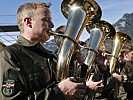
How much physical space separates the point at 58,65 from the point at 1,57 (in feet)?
2.11

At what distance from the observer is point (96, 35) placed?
18.3 ft

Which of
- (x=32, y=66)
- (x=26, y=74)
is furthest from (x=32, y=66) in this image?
(x=26, y=74)

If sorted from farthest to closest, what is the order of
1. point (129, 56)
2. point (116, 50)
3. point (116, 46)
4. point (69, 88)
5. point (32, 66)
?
point (129, 56) < point (116, 46) < point (116, 50) < point (32, 66) < point (69, 88)

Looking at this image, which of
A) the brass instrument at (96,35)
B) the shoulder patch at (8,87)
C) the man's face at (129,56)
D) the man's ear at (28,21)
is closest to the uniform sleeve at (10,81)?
the shoulder patch at (8,87)

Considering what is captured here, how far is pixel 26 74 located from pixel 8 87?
28cm

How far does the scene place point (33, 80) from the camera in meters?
3.10

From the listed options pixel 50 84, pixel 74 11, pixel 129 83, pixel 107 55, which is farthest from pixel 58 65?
pixel 129 83

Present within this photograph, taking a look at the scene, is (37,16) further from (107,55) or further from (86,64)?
(107,55)

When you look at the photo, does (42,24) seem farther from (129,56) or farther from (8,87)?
(129,56)

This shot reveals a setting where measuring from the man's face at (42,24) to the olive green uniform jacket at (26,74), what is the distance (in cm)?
13

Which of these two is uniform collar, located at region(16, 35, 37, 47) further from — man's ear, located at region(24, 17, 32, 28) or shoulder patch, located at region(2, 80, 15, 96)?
shoulder patch, located at region(2, 80, 15, 96)

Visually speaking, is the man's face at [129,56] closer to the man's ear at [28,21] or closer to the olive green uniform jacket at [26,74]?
the olive green uniform jacket at [26,74]

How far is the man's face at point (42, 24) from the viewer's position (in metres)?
3.42

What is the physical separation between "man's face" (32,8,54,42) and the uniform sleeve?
59 centimetres
